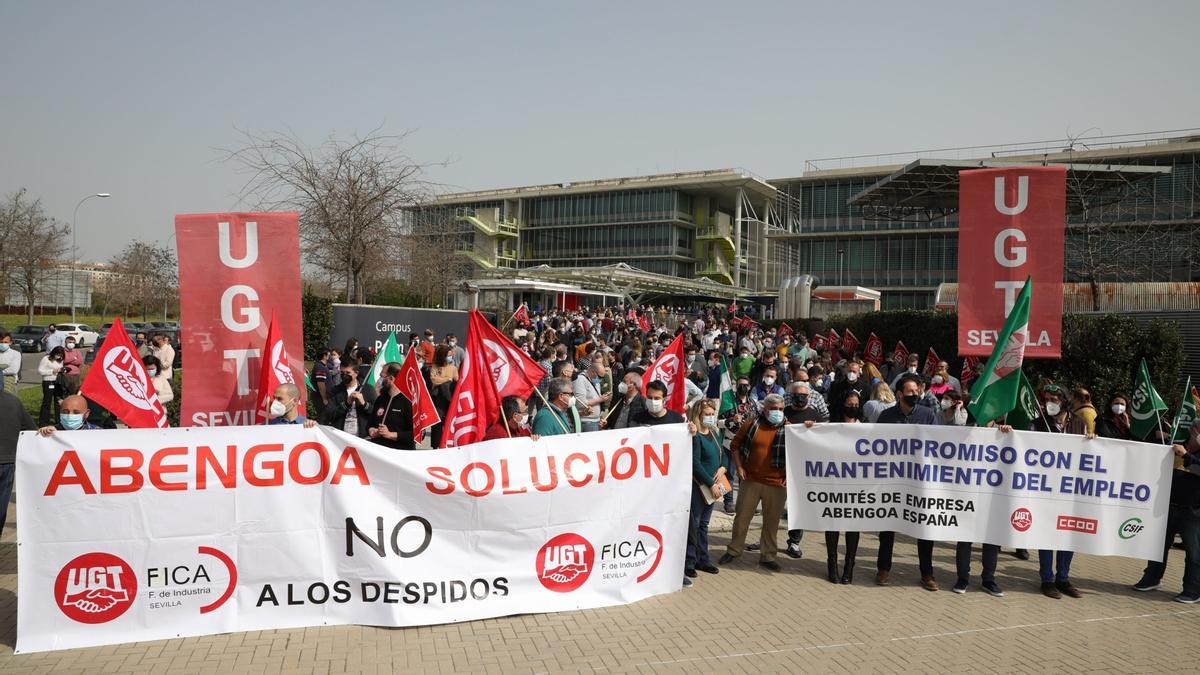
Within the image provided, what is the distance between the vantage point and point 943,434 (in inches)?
311

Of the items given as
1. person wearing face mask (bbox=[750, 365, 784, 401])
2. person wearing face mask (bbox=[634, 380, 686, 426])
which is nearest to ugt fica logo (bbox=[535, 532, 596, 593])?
person wearing face mask (bbox=[634, 380, 686, 426])

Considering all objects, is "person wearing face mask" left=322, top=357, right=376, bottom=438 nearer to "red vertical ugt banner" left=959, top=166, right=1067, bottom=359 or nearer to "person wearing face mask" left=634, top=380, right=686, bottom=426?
"person wearing face mask" left=634, top=380, right=686, bottom=426

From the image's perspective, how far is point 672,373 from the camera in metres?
9.63

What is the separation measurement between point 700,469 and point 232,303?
16.3 ft

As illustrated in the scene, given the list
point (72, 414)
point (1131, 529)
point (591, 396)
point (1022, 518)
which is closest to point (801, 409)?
point (1022, 518)

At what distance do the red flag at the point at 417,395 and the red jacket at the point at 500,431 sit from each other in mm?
591

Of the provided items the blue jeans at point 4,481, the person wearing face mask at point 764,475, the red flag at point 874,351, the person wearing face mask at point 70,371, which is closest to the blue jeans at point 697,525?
the person wearing face mask at point 764,475

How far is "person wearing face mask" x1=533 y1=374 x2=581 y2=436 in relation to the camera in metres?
7.69

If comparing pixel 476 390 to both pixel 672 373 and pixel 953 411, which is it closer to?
pixel 672 373

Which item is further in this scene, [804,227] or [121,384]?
[804,227]

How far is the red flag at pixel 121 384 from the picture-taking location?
716cm

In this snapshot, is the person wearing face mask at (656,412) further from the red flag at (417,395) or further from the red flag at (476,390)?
the red flag at (417,395)

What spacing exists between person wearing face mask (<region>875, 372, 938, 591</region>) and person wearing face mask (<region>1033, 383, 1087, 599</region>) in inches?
39.8

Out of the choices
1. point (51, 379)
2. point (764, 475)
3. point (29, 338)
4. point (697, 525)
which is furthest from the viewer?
point (29, 338)
